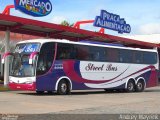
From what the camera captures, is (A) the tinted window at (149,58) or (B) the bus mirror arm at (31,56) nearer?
(B) the bus mirror arm at (31,56)

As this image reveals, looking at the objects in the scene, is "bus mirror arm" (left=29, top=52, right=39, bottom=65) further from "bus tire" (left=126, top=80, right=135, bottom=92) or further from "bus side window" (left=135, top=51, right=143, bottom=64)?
"bus side window" (left=135, top=51, right=143, bottom=64)

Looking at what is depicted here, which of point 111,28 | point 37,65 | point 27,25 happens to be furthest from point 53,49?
point 111,28

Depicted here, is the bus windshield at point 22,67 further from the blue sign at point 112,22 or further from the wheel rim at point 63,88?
the blue sign at point 112,22

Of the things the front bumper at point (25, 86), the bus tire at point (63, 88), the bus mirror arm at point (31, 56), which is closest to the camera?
the bus mirror arm at point (31, 56)

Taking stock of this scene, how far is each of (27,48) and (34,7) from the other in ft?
25.3

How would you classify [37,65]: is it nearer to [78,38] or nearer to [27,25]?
[27,25]

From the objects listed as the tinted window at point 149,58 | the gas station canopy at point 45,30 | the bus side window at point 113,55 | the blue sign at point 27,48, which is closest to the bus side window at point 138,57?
the tinted window at point 149,58

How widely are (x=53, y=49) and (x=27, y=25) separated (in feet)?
19.9

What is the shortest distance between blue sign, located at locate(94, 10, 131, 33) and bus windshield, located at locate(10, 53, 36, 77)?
1643 cm

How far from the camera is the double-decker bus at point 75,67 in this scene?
22.0 m

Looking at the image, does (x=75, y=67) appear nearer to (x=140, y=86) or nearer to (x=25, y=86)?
(x=25, y=86)

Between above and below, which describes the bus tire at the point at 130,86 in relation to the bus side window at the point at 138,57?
below

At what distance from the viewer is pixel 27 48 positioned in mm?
22484

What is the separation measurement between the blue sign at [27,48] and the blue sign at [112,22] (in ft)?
52.5
